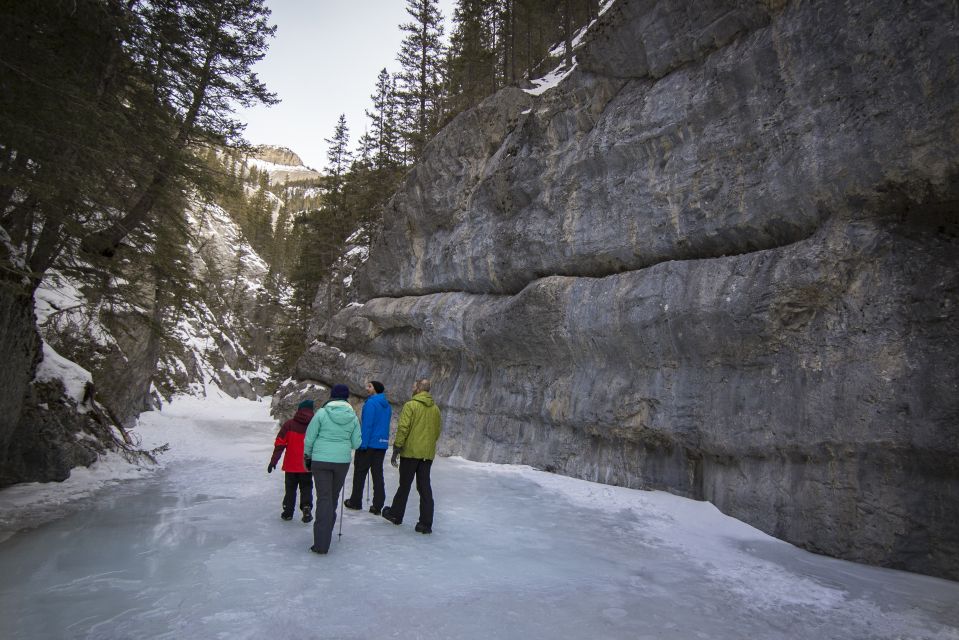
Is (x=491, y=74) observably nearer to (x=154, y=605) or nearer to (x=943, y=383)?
(x=943, y=383)

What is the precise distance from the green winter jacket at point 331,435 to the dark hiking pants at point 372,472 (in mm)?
1369

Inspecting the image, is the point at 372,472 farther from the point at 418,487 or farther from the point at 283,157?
the point at 283,157

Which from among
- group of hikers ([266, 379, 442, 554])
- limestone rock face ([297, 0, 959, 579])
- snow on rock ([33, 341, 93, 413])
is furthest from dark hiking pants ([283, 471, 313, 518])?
limestone rock face ([297, 0, 959, 579])

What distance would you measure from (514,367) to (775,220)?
7.79 meters

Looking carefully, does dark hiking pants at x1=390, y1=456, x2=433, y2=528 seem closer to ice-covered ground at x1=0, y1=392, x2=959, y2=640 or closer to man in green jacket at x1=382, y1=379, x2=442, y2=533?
man in green jacket at x1=382, y1=379, x2=442, y2=533

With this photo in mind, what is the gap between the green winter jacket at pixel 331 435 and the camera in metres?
5.94

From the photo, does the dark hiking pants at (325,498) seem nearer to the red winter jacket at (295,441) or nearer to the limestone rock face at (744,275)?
Result: the red winter jacket at (295,441)

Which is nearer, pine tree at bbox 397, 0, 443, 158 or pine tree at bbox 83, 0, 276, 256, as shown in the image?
pine tree at bbox 83, 0, 276, 256

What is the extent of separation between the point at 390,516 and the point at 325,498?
1.64m

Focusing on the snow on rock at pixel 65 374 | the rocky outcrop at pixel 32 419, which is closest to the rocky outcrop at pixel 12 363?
the rocky outcrop at pixel 32 419

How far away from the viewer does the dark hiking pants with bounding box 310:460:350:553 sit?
18.5ft

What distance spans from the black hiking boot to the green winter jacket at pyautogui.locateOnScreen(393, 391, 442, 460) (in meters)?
0.93

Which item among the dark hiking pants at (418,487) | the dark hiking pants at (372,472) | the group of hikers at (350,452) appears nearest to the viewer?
the group of hikers at (350,452)

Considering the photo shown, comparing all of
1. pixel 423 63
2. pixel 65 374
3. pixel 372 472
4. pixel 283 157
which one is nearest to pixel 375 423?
pixel 372 472
